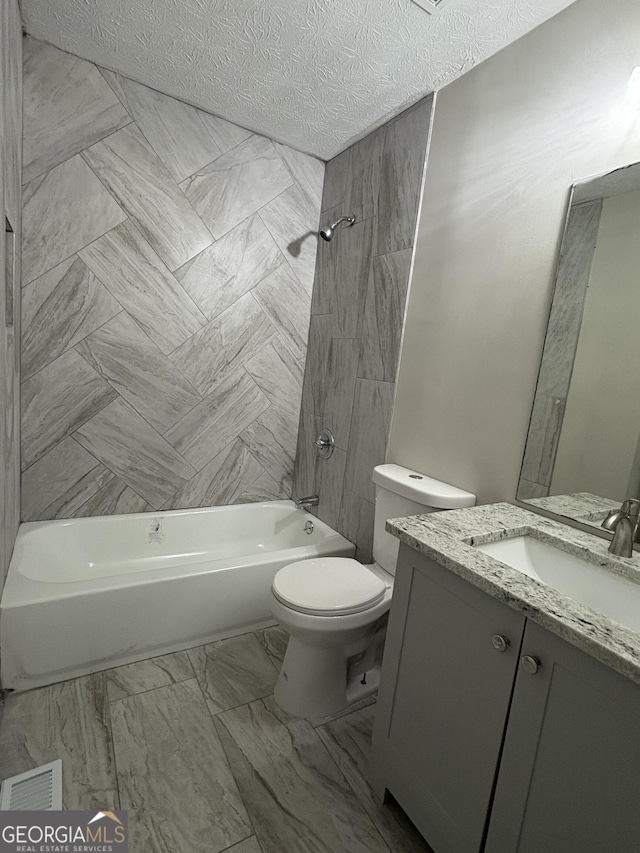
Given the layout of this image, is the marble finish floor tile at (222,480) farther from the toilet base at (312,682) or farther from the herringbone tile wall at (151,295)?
the toilet base at (312,682)

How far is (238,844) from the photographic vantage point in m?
1.20

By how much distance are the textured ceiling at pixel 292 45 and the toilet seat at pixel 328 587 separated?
2.02 metres

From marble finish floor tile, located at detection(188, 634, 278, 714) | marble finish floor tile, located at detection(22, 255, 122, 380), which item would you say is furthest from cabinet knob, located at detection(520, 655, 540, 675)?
marble finish floor tile, located at detection(22, 255, 122, 380)

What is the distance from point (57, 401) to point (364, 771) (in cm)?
206

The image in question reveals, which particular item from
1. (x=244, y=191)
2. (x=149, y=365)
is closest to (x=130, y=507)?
(x=149, y=365)

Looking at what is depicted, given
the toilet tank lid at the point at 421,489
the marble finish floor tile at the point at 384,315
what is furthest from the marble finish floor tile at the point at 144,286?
the toilet tank lid at the point at 421,489

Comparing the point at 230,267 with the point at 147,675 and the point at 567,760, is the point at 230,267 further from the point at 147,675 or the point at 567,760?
the point at 567,760

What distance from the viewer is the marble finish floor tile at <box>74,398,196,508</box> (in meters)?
2.31

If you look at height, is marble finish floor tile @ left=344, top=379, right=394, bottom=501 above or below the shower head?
below

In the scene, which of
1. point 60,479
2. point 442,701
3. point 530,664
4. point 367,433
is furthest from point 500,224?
point 60,479

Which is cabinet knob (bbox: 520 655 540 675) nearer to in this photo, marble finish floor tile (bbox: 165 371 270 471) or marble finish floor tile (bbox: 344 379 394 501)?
marble finish floor tile (bbox: 344 379 394 501)

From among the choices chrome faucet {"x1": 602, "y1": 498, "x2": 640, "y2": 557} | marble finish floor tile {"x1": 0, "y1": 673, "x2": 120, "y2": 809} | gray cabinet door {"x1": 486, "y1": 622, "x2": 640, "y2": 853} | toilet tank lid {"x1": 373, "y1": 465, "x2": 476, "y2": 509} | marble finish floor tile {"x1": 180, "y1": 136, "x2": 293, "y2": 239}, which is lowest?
marble finish floor tile {"x1": 0, "y1": 673, "x2": 120, "y2": 809}

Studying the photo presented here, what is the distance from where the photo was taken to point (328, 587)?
65.2 inches

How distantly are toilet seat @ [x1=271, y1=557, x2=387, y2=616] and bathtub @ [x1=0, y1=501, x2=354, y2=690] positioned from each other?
1.26ft
